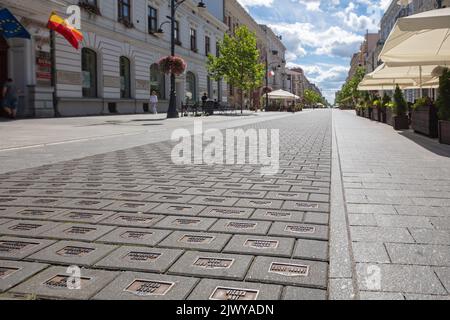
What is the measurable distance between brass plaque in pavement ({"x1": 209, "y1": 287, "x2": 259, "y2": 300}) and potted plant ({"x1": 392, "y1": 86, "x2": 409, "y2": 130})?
14420 mm

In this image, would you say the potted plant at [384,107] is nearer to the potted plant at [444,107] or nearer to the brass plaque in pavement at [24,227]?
the potted plant at [444,107]

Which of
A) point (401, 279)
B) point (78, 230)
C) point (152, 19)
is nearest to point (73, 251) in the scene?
point (78, 230)

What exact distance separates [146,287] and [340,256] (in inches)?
48.2

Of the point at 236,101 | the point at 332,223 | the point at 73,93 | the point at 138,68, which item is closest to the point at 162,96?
the point at 138,68

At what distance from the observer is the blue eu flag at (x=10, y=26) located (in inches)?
636

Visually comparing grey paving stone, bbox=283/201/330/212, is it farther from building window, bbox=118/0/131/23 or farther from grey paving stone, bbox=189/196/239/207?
building window, bbox=118/0/131/23

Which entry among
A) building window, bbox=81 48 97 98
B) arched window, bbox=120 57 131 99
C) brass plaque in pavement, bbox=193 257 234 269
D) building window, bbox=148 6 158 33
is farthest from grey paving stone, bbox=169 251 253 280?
building window, bbox=148 6 158 33

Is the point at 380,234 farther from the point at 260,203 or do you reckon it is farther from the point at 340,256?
the point at 260,203

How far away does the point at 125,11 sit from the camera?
91.7ft

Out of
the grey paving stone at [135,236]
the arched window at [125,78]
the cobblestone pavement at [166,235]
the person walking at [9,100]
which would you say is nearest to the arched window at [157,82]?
the arched window at [125,78]

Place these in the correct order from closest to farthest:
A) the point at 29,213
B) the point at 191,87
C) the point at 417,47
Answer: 1. the point at 29,213
2. the point at 417,47
3. the point at 191,87

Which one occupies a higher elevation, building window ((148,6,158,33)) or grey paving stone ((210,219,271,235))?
building window ((148,6,158,33))

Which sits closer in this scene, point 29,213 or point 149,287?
point 149,287

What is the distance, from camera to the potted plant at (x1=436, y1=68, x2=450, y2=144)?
31.6ft
